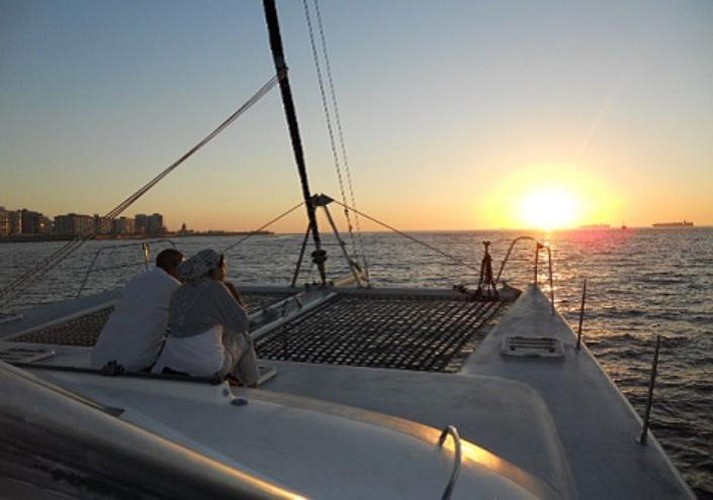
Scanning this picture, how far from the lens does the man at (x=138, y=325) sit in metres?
4.04

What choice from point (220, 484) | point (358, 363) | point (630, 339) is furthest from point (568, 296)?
point (220, 484)

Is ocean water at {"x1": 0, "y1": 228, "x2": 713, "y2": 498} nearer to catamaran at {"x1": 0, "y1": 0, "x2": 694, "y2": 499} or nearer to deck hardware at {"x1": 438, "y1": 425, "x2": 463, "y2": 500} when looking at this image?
catamaran at {"x1": 0, "y1": 0, "x2": 694, "y2": 499}

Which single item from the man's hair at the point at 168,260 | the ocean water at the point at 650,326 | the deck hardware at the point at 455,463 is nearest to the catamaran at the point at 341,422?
the deck hardware at the point at 455,463

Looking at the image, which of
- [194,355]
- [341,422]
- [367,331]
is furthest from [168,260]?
[367,331]

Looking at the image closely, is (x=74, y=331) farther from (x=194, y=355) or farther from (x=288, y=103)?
(x=194, y=355)

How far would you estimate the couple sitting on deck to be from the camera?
148 inches

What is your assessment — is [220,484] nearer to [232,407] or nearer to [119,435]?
[119,435]

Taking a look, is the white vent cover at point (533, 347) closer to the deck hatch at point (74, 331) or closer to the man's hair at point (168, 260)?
the man's hair at point (168, 260)

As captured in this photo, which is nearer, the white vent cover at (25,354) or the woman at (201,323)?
the woman at (201,323)

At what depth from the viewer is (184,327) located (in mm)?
3773

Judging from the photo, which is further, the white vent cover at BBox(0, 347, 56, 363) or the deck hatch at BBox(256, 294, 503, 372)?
the deck hatch at BBox(256, 294, 503, 372)

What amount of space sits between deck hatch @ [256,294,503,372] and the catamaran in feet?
0.14

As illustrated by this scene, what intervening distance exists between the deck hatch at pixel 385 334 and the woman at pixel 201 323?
9.77ft

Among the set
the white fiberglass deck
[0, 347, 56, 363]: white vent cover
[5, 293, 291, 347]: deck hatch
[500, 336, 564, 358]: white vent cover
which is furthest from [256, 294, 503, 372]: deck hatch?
[0, 347, 56, 363]: white vent cover
